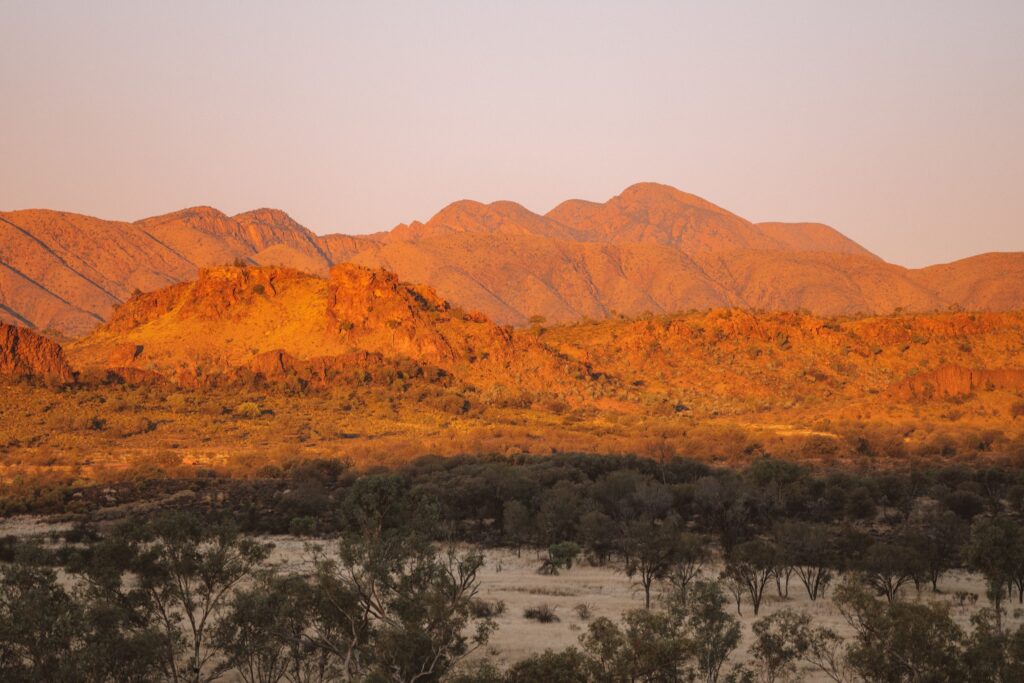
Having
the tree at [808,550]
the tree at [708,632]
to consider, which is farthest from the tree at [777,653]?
the tree at [808,550]

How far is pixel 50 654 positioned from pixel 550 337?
269 feet

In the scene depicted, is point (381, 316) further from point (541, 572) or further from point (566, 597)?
point (566, 597)

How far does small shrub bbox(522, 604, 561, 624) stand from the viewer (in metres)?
28.3

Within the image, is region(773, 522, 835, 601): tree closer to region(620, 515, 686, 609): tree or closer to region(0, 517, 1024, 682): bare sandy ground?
region(0, 517, 1024, 682): bare sandy ground

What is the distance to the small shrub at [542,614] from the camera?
28.3m

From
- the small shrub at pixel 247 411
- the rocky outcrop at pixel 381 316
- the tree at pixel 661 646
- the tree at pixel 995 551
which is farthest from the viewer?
the rocky outcrop at pixel 381 316

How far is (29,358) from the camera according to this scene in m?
75.8

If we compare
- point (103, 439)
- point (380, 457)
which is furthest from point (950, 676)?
point (103, 439)

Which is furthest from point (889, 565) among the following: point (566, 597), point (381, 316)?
point (381, 316)

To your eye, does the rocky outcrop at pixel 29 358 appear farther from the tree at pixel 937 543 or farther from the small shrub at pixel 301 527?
the tree at pixel 937 543

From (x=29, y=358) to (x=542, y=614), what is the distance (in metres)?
59.8

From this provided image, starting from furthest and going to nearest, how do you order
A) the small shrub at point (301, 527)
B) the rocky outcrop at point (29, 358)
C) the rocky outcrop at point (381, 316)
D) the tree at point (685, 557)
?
1. the rocky outcrop at point (381, 316)
2. the rocky outcrop at point (29, 358)
3. the small shrub at point (301, 527)
4. the tree at point (685, 557)

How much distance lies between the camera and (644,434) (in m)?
70.8

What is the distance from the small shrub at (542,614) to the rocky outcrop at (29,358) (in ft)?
183
